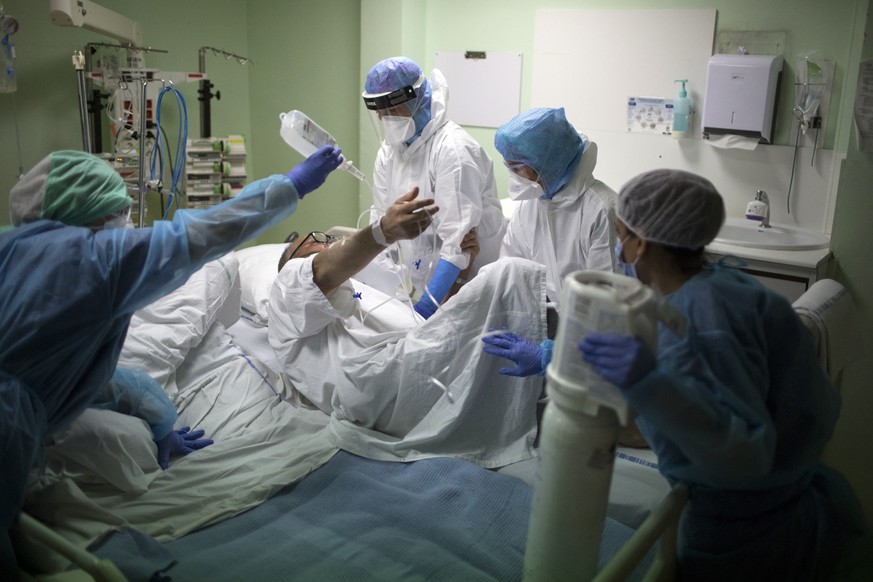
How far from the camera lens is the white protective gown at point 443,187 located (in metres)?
2.71

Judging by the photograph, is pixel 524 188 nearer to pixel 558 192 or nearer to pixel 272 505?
pixel 558 192

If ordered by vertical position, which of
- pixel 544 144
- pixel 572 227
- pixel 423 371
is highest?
pixel 544 144

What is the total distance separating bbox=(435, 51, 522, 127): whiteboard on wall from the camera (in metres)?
3.67

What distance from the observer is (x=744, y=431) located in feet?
3.86

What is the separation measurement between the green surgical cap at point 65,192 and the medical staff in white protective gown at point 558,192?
→ 4.09 feet

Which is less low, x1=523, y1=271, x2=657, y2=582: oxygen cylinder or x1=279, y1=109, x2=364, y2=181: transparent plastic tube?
x1=279, y1=109, x2=364, y2=181: transparent plastic tube

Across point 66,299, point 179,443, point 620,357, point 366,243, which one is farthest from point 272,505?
point 620,357

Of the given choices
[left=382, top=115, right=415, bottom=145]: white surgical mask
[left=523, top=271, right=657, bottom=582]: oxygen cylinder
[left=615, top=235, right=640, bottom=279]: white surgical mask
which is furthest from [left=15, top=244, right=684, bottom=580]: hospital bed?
[left=382, top=115, right=415, bottom=145]: white surgical mask

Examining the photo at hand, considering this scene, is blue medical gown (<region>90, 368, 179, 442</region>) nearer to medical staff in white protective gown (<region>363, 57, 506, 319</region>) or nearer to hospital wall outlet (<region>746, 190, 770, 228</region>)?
medical staff in white protective gown (<region>363, 57, 506, 319</region>)

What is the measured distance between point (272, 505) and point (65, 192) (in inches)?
33.9

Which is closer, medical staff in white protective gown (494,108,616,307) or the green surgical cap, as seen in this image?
the green surgical cap

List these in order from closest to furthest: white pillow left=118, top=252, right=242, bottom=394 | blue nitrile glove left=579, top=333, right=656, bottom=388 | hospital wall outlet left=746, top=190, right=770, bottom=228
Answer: blue nitrile glove left=579, top=333, right=656, bottom=388, white pillow left=118, top=252, right=242, bottom=394, hospital wall outlet left=746, top=190, right=770, bottom=228

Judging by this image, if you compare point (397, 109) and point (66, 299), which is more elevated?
point (397, 109)

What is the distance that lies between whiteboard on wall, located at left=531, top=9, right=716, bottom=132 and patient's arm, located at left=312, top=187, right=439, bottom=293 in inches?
59.6
